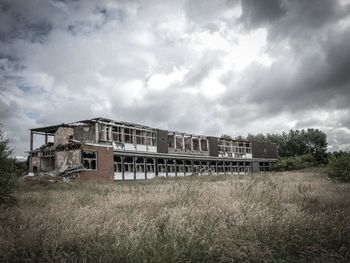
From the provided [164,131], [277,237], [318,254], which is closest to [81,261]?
[277,237]

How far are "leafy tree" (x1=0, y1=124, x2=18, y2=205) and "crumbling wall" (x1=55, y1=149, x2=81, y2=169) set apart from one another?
1756 cm

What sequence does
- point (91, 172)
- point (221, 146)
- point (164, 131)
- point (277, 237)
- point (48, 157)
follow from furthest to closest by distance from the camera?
point (221, 146)
point (164, 131)
point (48, 157)
point (91, 172)
point (277, 237)

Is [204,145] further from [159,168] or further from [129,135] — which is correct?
[129,135]

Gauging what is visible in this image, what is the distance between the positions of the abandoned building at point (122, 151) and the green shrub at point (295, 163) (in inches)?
696

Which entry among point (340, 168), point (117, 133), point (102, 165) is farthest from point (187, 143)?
point (340, 168)

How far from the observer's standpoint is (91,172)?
2883 centimetres

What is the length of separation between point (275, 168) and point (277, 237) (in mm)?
60011

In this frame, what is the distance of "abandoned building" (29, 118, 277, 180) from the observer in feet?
97.3

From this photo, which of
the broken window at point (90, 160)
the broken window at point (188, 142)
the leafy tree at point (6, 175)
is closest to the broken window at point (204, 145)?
the broken window at point (188, 142)

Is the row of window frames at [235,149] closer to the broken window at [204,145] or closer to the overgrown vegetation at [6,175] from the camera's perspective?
the broken window at [204,145]

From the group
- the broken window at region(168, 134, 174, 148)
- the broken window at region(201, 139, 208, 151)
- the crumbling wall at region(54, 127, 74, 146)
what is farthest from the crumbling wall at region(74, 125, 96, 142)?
the broken window at region(201, 139, 208, 151)

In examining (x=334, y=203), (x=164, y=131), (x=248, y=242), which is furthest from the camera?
(x=164, y=131)

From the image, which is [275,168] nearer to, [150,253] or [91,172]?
[91,172]

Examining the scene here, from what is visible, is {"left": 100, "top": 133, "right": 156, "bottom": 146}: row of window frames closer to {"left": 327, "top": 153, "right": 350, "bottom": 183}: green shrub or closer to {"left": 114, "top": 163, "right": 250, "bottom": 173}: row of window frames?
{"left": 114, "top": 163, "right": 250, "bottom": 173}: row of window frames
